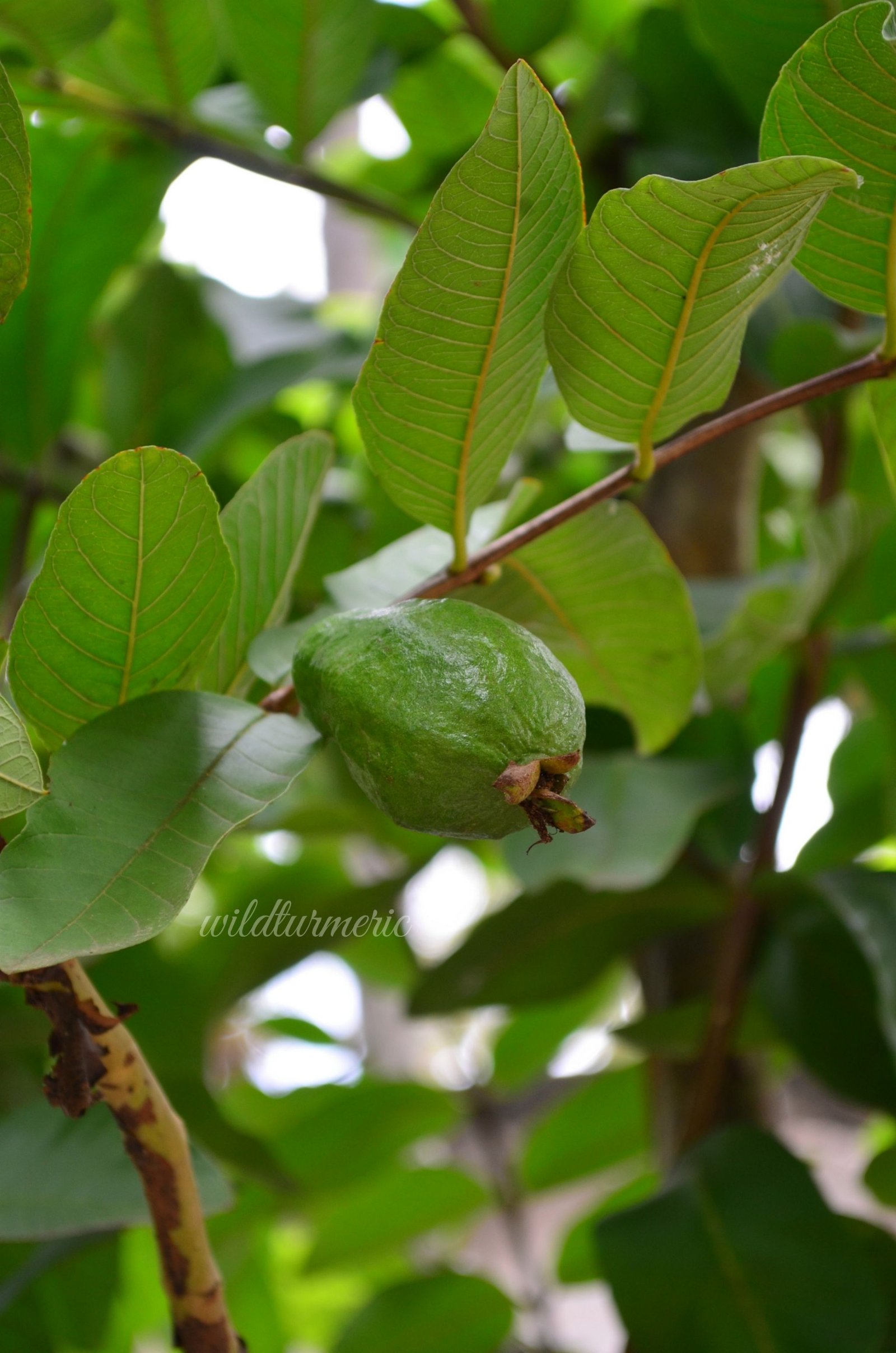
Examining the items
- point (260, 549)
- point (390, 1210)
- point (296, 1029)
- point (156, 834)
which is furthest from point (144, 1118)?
point (296, 1029)

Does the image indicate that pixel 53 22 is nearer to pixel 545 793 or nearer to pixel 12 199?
pixel 12 199

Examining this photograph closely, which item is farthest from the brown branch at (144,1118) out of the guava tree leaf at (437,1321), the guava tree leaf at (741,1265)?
the guava tree leaf at (437,1321)

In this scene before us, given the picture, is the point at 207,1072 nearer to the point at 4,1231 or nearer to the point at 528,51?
the point at 4,1231

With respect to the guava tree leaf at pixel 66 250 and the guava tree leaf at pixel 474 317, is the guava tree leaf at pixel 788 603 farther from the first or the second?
the guava tree leaf at pixel 66 250

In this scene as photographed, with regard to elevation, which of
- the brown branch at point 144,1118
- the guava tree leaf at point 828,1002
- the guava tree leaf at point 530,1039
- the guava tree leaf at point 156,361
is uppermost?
the guava tree leaf at point 156,361

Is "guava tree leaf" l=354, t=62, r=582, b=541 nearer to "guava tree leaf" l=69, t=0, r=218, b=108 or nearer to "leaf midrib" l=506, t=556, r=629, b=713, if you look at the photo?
"leaf midrib" l=506, t=556, r=629, b=713
